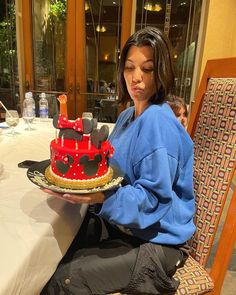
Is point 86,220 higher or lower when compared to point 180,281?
higher

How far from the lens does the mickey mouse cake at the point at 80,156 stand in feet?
2.30

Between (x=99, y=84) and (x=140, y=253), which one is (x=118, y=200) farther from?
(x=99, y=84)

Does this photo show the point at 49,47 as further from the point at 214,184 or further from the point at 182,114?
the point at 214,184

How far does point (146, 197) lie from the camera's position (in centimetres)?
Result: 75

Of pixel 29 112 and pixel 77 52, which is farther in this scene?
pixel 77 52

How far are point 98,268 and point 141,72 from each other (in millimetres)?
621

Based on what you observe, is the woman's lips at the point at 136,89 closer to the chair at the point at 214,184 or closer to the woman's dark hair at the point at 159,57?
the woman's dark hair at the point at 159,57

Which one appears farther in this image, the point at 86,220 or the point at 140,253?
the point at 86,220

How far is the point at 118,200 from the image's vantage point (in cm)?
73

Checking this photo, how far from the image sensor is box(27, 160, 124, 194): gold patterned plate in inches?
26.4

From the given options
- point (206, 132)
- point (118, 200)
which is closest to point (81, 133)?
point (118, 200)

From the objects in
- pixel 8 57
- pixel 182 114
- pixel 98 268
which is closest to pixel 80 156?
pixel 98 268

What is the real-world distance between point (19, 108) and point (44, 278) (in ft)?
10.8

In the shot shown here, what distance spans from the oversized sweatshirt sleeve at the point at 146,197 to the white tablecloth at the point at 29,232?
0.15m
